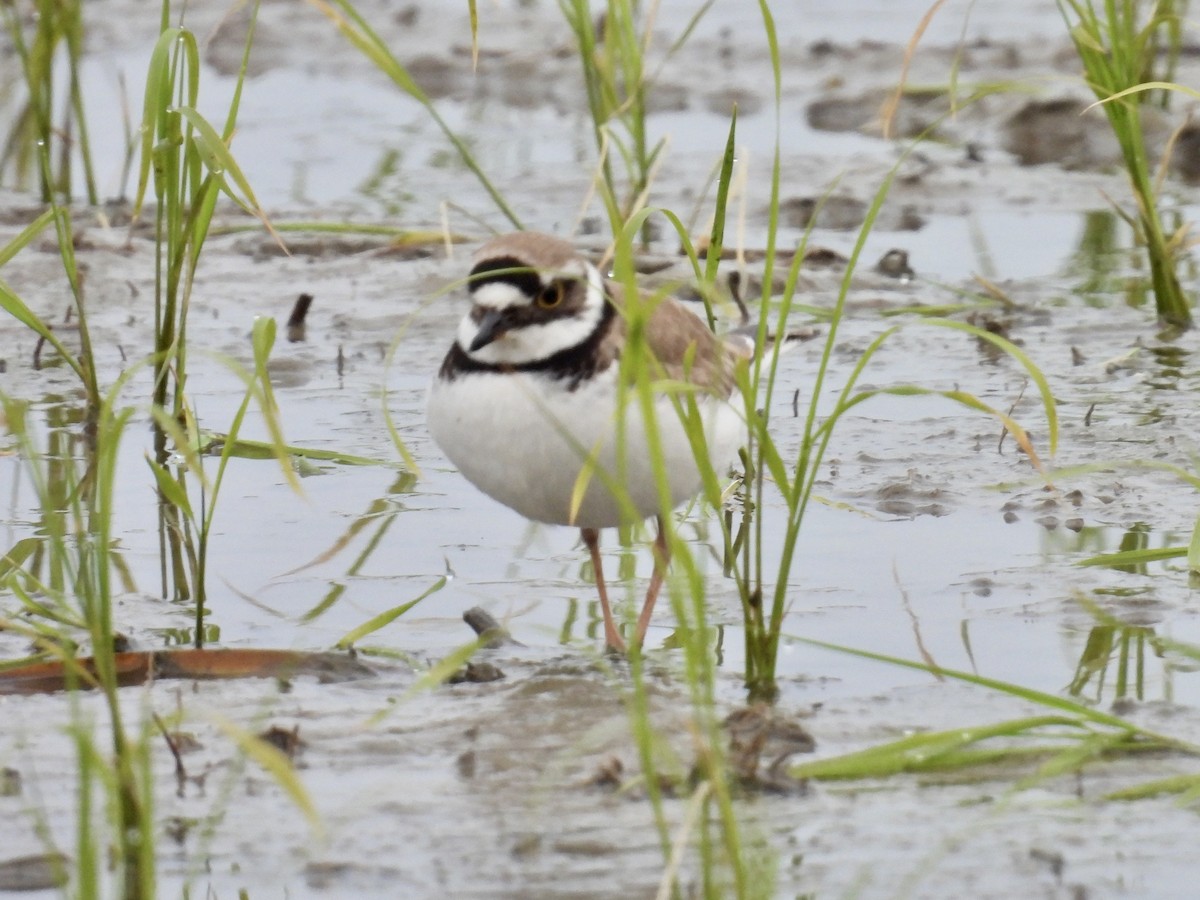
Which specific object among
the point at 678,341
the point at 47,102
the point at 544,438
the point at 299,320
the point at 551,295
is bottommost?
the point at 299,320

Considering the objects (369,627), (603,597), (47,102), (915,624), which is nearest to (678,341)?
(603,597)

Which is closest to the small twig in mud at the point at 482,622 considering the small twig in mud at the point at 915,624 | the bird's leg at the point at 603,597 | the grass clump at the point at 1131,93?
the bird's leg at the point at 603,597

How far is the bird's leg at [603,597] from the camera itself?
4098 mm

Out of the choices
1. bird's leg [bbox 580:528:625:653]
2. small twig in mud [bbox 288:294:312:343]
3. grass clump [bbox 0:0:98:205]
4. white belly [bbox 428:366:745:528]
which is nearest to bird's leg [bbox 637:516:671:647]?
bird's leg [bbox 580:528:625:653]

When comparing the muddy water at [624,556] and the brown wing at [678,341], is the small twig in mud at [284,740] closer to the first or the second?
the muddy water at [624,556]

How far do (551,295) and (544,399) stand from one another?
0.24m

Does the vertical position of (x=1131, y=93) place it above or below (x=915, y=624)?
above

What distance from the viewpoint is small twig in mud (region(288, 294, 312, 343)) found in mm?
6672

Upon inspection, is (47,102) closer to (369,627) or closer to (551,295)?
(551,295)

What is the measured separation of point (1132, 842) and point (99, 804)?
163 centimetres

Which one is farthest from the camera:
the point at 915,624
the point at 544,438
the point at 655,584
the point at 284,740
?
the point at 655,584

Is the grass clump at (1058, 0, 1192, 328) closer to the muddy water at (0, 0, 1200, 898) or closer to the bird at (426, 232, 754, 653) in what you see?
the muddy water at (0, 0, 1200, 898)

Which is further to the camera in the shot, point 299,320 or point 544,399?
point 299,320

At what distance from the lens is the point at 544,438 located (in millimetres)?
3842
